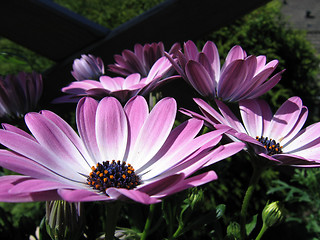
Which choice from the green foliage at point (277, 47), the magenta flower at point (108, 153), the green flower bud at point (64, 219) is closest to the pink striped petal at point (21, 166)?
the magenta flower at point (108, 153)

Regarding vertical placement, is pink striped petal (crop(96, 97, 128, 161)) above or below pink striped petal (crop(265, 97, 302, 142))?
above

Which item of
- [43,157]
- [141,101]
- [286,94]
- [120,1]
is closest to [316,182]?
[286,94]

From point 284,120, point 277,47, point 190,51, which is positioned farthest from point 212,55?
point 277,47

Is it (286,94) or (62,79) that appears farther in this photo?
(286,94)

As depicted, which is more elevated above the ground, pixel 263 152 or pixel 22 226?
pixel 263 152

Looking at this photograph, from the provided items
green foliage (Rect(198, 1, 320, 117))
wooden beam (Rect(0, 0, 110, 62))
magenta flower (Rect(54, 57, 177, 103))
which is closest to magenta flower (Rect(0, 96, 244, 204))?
magenta flower (Rect(54, 57, 177, 103))

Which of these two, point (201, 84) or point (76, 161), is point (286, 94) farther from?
point (76, 161)

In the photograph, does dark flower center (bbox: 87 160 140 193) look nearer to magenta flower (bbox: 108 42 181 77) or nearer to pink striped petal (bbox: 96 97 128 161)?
pink striped petal (bbox: 96 97 128 161)
